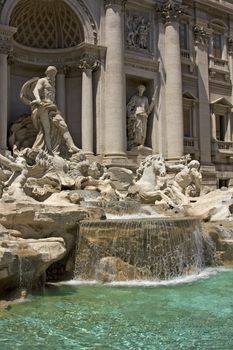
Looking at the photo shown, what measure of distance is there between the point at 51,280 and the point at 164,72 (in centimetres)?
1274

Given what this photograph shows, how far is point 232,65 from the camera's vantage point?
931 inches

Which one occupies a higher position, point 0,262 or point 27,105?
point 27,105

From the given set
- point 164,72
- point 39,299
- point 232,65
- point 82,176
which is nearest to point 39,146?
point 82,176

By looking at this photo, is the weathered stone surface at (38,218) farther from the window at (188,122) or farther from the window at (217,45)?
the window at (217,45)

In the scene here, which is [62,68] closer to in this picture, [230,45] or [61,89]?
[61,89]

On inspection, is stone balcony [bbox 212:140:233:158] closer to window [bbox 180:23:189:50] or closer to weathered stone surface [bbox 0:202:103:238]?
window [bbox 180:23:189:50]

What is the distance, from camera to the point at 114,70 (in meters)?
17.8

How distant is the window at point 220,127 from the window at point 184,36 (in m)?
3.85

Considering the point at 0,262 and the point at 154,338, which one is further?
the point at 0,262

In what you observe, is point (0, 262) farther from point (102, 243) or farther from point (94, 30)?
point (94, 30)

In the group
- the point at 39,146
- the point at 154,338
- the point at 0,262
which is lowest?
the point at 154,338

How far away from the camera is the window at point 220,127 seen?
23.1 meters

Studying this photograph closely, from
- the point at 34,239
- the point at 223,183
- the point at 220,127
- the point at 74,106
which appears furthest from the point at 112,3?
the point at 34,239

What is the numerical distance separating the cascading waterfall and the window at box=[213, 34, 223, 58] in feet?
50.9
